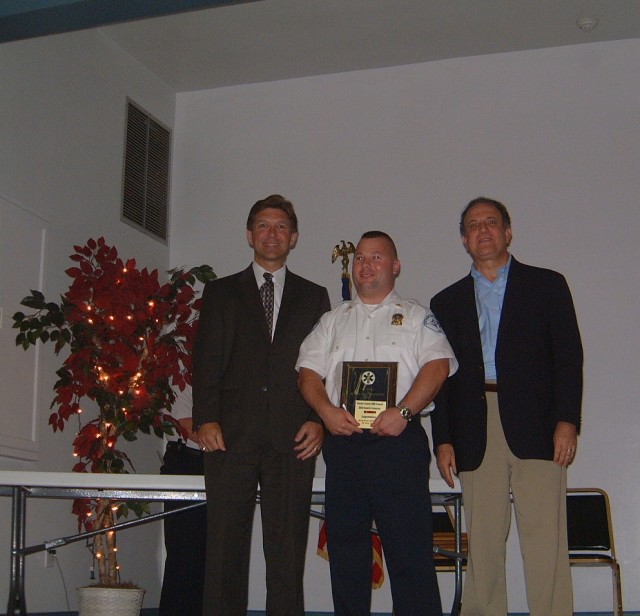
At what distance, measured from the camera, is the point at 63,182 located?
5273 millimetres

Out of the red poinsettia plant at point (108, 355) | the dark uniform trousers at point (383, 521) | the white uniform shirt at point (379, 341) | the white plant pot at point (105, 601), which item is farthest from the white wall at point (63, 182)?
the dark uniform trousers at point (383, 521)

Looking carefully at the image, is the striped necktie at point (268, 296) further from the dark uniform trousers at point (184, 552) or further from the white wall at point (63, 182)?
the white wall at point (63, 182)

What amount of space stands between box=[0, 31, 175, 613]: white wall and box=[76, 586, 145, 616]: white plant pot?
47 centimetres

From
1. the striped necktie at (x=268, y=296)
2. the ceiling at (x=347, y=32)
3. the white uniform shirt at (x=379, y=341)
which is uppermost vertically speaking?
the ceiling at (x=347, y=32)

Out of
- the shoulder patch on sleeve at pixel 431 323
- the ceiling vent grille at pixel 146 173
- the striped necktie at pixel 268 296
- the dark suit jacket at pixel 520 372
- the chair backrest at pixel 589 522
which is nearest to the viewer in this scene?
the dark suit jacket at pixel 520 372

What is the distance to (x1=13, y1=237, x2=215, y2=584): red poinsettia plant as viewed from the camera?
15.5 ft

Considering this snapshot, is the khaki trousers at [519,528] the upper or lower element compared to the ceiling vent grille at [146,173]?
lower

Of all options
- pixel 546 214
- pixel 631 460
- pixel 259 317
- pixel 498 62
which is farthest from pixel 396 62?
pixel 259 317

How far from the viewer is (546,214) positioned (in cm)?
580

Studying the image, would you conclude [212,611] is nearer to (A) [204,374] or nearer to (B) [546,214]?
(A) [204,374]

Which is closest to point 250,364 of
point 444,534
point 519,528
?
point 519,528

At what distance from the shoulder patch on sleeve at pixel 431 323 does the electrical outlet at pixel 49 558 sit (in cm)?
280

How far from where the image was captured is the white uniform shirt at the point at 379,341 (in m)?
2.94

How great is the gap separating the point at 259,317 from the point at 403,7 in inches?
121
